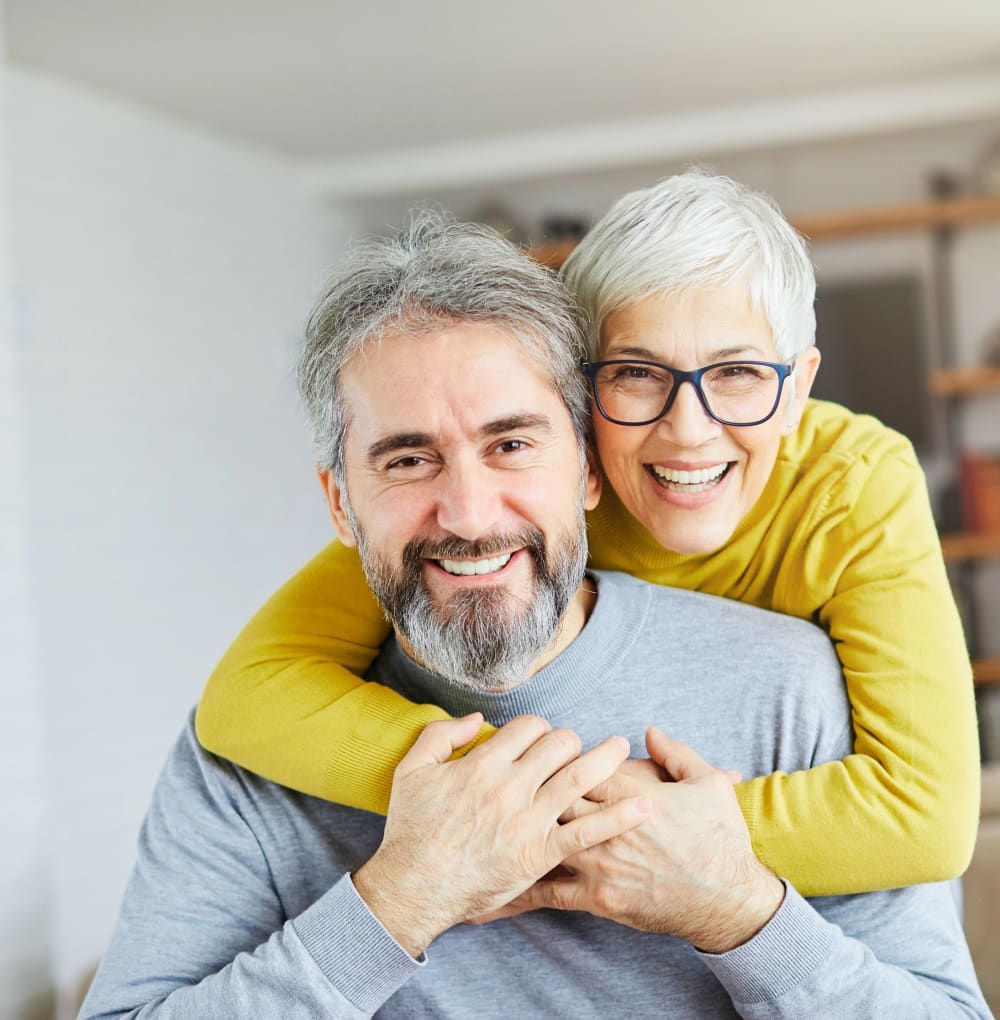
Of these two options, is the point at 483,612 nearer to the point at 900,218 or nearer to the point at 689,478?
the point at 689,478

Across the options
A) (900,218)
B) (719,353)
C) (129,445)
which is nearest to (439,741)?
(719,353)

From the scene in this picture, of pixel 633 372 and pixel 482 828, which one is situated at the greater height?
pixel 633 372

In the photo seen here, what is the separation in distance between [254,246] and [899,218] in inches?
88.8

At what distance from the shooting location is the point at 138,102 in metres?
3.47

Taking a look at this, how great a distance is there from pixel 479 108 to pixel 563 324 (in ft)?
10.3

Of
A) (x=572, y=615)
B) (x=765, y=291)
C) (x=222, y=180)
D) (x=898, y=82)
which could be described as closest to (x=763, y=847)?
(x=572, y=615)

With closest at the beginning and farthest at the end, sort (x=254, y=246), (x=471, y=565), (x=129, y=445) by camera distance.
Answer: (x=471, y=565)
(x=129, y=445)
(x=254, y=246)

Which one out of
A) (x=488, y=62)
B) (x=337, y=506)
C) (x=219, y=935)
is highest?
(x=488, y=62)

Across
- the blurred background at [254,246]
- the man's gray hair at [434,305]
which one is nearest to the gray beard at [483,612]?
the man's gray hair at [434,305]

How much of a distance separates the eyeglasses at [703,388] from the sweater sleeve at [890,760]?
14 centimetres

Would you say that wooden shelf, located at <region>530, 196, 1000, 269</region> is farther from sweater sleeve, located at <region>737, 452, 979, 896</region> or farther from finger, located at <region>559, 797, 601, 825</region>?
finger, located at <region>559, 797, 601, 825</region>

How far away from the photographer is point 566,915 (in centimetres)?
100

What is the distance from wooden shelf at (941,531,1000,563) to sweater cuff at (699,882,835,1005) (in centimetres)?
343

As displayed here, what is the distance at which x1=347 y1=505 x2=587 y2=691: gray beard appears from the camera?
0.97 metres
